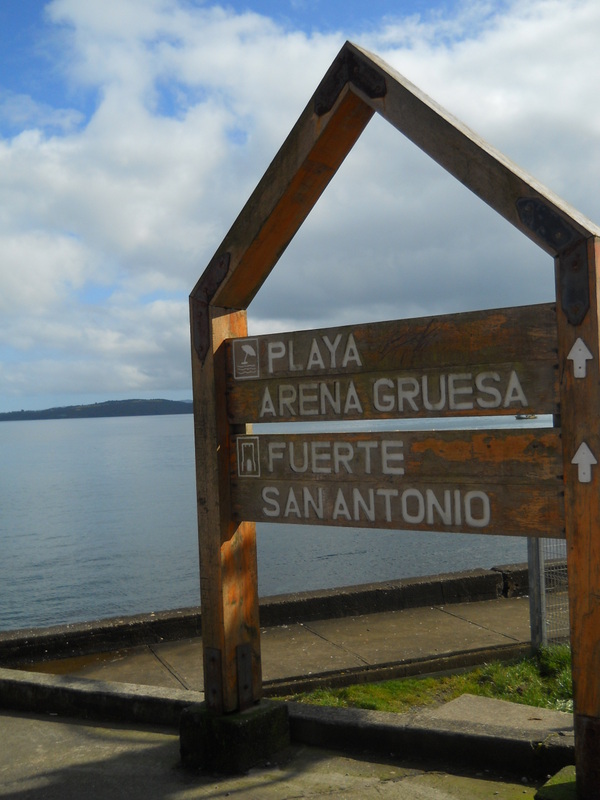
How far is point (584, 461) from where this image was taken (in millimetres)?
3270

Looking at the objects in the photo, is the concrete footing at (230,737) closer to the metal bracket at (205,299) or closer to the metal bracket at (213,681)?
the metal bracket at (213,681)

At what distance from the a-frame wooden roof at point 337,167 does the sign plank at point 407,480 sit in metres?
0.83

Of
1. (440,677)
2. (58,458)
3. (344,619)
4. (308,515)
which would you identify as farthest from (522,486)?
(58,458)

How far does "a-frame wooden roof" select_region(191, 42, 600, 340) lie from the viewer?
11.1 feet

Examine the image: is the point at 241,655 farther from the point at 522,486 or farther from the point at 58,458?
the point at 58,458

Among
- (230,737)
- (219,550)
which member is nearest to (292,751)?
(230,737)

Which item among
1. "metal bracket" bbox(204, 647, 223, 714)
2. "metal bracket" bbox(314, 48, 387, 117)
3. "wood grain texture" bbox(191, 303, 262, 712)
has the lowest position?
"metal bracket" bbox(204, 647, 223, 714)

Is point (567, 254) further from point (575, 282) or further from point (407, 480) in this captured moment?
point (407, 480)

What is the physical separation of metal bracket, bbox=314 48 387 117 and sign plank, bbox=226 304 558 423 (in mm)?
1068

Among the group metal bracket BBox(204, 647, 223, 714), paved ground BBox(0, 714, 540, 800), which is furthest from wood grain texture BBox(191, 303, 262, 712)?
paved ground BBox(0, 714, 540, 800)

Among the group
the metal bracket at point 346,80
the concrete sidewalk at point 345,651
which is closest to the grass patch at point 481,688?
the concrete sidewalk at point 345,651

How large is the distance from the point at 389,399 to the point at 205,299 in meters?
1.22

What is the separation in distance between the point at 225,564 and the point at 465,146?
2329mm

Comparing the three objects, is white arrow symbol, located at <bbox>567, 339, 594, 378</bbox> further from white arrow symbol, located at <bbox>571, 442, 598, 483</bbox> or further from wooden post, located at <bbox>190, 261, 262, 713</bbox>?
wooden post, located at <bbox>190, 261, 262, 713</bbox>
